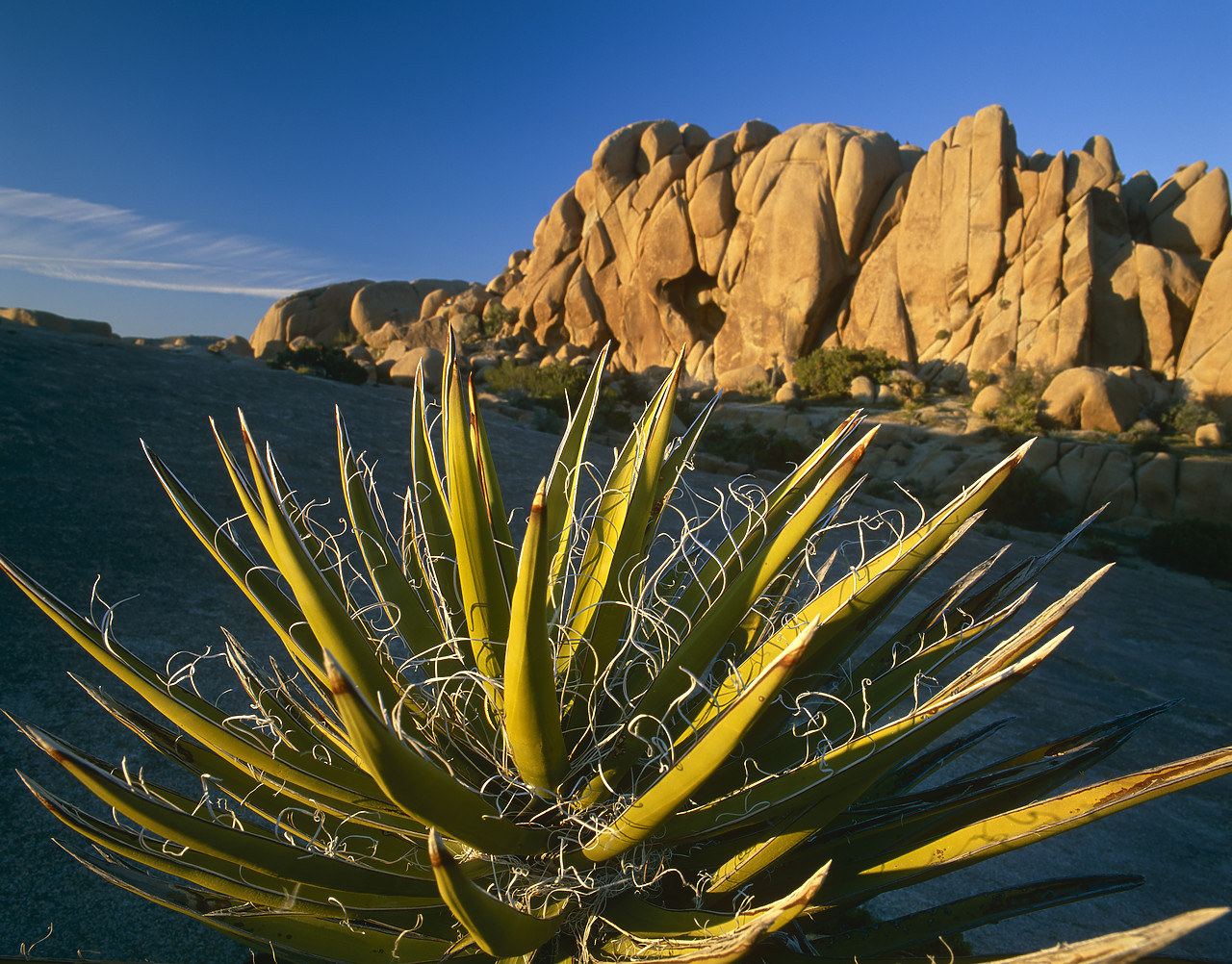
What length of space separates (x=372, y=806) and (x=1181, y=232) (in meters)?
30.3

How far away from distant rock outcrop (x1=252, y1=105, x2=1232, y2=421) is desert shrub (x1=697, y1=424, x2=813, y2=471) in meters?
6.98

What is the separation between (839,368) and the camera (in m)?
24.9

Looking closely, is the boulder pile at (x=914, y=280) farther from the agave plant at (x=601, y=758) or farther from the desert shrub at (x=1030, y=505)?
the agave plant at (x=601, y=758)

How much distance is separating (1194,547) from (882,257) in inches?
759

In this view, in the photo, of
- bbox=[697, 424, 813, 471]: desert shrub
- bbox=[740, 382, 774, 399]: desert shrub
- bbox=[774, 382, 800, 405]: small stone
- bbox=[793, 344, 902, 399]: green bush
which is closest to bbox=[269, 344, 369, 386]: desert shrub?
bbox=[697, 424, 813, 471]: desert shrub

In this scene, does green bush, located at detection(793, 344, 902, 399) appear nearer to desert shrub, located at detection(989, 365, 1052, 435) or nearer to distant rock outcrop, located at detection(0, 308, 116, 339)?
desert shrub, located at detection(989, 365, 1052, 435)

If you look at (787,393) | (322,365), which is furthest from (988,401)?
(322,365)

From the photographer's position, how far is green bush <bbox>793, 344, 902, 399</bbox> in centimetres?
2466

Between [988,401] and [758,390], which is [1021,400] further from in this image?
[758,390]

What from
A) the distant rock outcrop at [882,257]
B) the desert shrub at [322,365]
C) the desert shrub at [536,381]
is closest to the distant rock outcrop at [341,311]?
the distant rock outcrop at [882,257]

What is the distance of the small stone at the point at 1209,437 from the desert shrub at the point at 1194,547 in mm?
7516

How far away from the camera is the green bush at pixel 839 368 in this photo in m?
24.7

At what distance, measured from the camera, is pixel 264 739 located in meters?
1.45

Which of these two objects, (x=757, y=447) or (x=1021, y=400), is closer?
(x=757, y=447)
